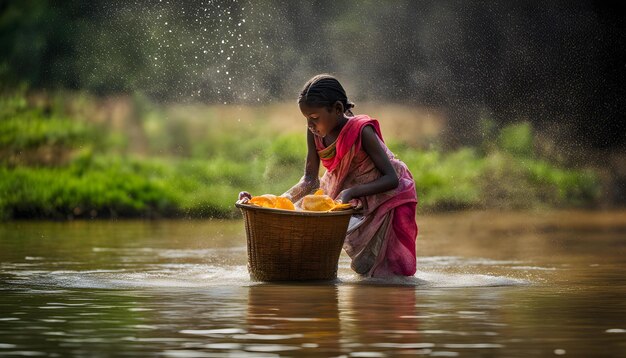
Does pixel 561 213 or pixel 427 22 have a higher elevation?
pixel 427 22

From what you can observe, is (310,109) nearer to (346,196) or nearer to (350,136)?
(350,136)

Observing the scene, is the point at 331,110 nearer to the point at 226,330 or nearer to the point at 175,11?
the point at 226,330

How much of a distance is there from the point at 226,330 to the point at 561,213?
1239 centimetres

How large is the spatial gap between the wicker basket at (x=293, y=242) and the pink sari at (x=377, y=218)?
23cm

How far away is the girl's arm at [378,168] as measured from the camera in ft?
25.8

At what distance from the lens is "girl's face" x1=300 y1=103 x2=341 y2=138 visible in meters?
7.92

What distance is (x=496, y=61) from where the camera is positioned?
21.3m

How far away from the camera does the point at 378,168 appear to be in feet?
26.1

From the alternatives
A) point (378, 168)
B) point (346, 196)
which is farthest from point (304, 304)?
point (378, 168)

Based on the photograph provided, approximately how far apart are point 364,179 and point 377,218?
25cm

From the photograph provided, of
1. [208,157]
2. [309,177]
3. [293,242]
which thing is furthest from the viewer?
[208,157]

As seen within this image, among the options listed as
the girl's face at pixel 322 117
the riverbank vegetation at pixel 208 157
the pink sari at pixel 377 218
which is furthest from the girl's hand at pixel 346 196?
the riverbank vegetation at pixel 208 157

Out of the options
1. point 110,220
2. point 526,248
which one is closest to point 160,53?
point 110,220

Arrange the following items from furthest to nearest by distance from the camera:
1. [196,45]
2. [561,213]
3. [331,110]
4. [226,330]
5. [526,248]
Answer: [196,45], [561,213], [526,248], [331,110], [226,330]
